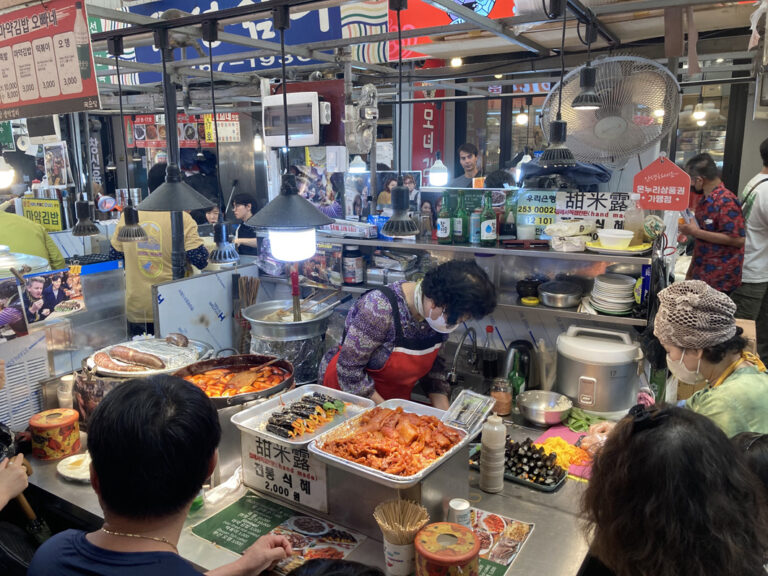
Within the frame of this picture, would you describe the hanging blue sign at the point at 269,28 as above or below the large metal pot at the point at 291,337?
above

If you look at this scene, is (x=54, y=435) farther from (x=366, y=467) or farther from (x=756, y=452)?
(x=756, y=452)

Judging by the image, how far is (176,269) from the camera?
13.6 ft

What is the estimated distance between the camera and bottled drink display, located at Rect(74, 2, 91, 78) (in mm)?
2260

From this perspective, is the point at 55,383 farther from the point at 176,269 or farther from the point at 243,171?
the point at 243,171

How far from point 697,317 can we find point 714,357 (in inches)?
8.1

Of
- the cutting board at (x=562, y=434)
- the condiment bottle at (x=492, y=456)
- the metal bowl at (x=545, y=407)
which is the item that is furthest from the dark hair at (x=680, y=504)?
the metal bowl at (x=545, y=407)

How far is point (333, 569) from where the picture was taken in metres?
1.15

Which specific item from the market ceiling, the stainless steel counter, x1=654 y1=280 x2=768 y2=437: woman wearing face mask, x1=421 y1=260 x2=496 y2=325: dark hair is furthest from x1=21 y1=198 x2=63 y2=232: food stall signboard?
x1=654 y1=280 x2=768 y2=437: woman wearing face mask

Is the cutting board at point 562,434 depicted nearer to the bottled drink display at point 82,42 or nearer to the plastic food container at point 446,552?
the plastic food container at point 446,552

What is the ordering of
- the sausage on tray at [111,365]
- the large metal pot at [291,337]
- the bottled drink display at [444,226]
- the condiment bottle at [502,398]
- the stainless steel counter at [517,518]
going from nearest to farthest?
the stainless steel counter at [517,518] < the sausage on tray at [111,365] < the condiment bottle at [502,398] < the bottled drink display at [444,226] < the large metal pot at [291,337]

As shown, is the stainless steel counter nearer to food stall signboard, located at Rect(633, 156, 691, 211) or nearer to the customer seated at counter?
the customer seated at counter

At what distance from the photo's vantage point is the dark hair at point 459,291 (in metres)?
2.74

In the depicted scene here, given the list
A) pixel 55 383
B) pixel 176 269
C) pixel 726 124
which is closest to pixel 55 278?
pixel 55 383

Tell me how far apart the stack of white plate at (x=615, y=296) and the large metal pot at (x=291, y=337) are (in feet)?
5.83
